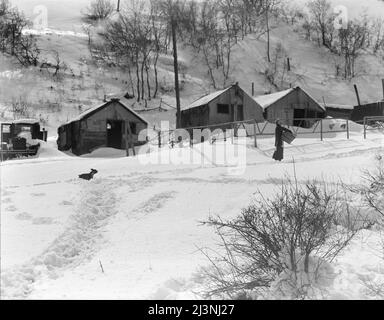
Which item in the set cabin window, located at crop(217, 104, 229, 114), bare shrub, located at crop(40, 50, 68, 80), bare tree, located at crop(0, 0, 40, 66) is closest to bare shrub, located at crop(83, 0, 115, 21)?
bare tree, located at crop(0, 0, 40, 66)

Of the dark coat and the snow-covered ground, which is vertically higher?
the dark coat

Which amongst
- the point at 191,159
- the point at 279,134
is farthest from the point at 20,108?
the point at 279,134

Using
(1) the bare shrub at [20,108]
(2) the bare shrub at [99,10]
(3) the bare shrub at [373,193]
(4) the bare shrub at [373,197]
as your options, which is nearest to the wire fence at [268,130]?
(4) the bare shrub at [373,197]

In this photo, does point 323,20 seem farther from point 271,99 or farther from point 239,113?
point 239,113


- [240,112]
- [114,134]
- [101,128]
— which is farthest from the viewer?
[240,112]

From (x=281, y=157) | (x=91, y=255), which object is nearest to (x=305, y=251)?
(x=91, y=255)

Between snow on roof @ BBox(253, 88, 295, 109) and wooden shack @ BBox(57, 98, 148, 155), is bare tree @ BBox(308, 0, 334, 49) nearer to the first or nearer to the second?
snow on roof @ BBox(253, 88, 295, 109)
